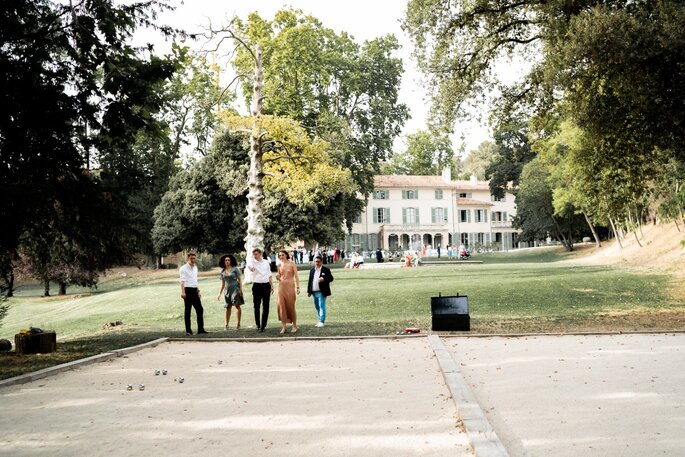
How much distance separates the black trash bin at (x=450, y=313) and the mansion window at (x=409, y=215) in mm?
61268

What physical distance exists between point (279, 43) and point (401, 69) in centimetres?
2246

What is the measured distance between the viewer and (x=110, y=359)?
1058 cm

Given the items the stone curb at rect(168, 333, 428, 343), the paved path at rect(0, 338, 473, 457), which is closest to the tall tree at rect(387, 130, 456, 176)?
the stone curb at rect(168, 333, 428, 343)

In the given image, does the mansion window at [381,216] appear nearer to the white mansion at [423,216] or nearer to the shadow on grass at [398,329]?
the white mansion at [423,216]

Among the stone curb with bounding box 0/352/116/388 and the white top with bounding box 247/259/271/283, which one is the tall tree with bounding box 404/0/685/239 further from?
the stone curb with bounding box 0/352/116/388

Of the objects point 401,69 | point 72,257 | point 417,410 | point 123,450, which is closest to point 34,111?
point 72,257

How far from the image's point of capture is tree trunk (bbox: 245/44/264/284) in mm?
24875

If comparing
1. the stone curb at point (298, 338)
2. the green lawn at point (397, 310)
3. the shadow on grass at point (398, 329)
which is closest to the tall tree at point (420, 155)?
the green lawn at point (397, 310)

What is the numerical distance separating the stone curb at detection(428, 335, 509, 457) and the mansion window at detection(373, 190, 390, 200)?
64.5 meters

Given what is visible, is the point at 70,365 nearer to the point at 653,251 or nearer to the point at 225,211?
the point at 225,211

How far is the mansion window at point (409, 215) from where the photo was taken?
242 feet

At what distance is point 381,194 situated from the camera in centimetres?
7262

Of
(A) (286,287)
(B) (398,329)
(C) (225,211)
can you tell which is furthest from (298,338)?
(C) (225,211)

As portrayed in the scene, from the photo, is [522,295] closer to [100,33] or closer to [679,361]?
[679,361]
